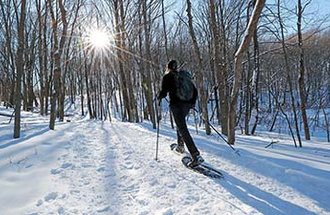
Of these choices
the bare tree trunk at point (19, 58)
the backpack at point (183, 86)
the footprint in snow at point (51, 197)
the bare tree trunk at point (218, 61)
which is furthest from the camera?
the bare tree trunk at point (218, 61)

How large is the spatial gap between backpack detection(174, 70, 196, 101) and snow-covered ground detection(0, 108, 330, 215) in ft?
4.16

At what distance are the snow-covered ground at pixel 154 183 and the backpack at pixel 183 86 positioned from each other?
127cm

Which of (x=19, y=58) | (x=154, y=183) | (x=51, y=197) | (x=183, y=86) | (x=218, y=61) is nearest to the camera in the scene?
(x=51, y=197)

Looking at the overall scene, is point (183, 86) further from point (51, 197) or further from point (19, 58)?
point (19, 58)

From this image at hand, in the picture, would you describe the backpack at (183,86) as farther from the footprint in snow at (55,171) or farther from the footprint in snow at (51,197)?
the footprint in snow at (51,197)

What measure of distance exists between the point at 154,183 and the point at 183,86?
1.99 metres

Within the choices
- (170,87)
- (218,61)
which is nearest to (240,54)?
(170,87)

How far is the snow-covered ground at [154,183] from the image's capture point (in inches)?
169

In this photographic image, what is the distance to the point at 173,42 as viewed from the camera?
102 feet

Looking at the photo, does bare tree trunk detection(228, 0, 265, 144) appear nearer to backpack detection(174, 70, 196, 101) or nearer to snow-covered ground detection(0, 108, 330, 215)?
snow-covered ground detection(0, 108, 330, 215)

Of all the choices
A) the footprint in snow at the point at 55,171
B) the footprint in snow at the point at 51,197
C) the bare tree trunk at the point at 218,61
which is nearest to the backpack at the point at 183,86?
the footprint in snow at the point at 55,171

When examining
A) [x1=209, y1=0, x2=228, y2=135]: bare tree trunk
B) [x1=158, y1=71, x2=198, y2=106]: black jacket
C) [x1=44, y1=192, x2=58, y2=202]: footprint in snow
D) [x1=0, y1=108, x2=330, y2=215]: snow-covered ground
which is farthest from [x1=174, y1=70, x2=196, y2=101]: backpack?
[x1=209, y1=0, x2=228, y2=135]: bare tree trunk

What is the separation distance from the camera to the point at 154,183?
5.28 m

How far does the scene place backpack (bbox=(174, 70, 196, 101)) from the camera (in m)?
6.38
